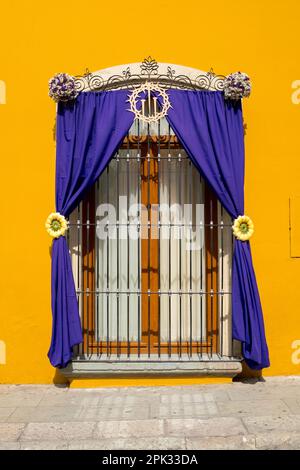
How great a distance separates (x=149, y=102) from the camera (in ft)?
17.3

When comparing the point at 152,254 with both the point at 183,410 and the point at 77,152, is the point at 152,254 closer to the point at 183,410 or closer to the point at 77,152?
the point at 77,152

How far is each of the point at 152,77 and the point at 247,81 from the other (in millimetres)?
952

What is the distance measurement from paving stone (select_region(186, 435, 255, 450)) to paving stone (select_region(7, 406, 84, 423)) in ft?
3.37

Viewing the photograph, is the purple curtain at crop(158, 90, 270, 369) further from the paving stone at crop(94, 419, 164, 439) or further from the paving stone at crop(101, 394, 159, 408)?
the paving stone at crop(94, 419, 164, 439)

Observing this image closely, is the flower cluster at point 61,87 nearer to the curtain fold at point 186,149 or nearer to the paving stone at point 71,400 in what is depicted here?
the curtain fold at point 186,149

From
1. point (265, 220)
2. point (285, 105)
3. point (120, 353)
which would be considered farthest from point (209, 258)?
point (285, 105)

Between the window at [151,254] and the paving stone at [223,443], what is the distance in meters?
1.53

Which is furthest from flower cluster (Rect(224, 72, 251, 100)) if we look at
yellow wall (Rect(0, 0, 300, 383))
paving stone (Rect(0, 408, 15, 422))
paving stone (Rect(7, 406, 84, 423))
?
paving stone (Rect(0, 408, 15, 422))

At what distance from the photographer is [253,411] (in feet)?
14.8

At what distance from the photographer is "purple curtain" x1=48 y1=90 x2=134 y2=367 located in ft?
16.9

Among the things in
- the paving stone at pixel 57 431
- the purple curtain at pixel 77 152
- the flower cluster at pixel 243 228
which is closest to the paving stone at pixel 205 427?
the paving stone at pixel 57 431

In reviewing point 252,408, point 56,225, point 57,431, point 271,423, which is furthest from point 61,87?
point 271,423

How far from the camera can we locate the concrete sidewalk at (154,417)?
397 cm

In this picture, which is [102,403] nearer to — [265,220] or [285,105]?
[265,220]
